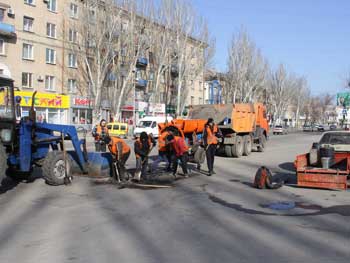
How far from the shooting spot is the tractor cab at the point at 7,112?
372 inches

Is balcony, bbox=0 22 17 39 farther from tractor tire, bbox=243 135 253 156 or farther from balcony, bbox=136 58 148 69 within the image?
tractor tire, bbox=243 135 253 156

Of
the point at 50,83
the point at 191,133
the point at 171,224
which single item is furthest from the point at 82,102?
the point at 171,224

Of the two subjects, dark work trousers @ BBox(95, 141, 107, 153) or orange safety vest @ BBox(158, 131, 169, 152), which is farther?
orange safety vest @ BBox(158, 131, 169, 152)

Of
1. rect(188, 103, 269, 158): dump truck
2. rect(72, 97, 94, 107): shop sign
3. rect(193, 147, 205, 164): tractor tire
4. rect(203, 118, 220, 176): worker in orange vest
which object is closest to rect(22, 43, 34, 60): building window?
rect(72, 97, 94, 107): shop sign

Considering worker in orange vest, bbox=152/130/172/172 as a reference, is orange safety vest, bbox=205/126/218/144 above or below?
above

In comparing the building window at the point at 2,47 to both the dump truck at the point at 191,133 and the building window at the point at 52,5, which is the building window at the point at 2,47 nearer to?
the building window at the point at 52,5

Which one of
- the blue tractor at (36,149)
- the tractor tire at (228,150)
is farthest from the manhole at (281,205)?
the tractor tire at (228,150)

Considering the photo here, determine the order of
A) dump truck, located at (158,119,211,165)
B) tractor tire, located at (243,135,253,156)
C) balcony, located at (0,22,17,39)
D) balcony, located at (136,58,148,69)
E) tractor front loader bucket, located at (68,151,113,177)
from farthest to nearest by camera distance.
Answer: balcony, located at (136,58,148,69) < balcony, located at (0,22,17,39) < tractor tire, located at (243,135,253,156) < dump truck, located at (158,119,211,165) < tractor front loader bucket, located at (68,151,113,177)

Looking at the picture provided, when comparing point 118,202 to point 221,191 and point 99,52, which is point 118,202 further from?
point 99,52

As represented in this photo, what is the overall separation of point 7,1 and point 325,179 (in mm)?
34076

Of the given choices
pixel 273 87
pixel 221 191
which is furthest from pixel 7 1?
pixel 273 87

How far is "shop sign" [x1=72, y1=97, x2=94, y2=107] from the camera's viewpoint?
43531 mm

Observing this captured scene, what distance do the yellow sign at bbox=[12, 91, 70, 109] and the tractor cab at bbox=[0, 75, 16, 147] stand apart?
29167 mm

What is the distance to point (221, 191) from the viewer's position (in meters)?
10.1
